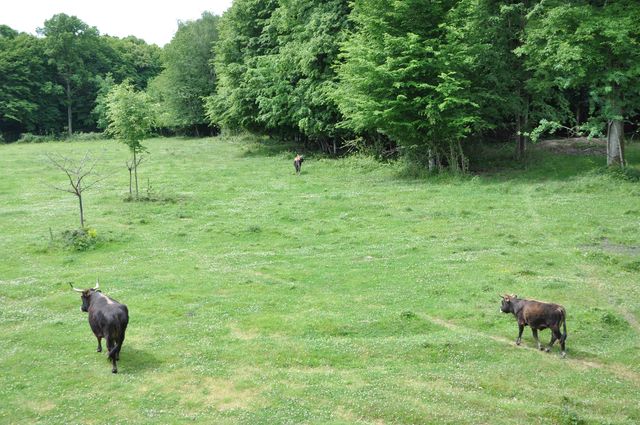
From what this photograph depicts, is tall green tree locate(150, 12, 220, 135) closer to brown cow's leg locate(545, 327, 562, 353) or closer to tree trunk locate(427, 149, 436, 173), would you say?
tree trunk locate(427, 149, 436, 173)

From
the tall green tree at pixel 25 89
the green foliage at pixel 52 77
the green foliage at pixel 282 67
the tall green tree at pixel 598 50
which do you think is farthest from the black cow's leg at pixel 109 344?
the tall green tree at pixel 25 89

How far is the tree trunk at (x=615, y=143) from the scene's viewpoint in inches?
1503

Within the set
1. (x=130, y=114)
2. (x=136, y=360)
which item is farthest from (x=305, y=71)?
(x=136, y=360)

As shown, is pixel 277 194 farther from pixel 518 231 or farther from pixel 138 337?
pixel 138 337

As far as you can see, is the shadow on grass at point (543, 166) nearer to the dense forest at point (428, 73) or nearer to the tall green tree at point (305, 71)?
the dense forest at point (428, 73)

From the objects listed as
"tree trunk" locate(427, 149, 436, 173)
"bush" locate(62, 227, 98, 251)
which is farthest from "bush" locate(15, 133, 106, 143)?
"bush" locate(62, 227, 98, 251)

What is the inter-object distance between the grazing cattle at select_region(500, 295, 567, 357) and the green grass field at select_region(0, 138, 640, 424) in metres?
0.50

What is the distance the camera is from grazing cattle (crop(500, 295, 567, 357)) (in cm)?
1602

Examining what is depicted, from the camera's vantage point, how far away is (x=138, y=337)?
18141 mm

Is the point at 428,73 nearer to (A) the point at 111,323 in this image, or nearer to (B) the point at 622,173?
(B) the point at 622,173

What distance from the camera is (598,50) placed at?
3656cm

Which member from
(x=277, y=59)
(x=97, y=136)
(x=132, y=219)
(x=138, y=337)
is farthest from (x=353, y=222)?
(x=97, y=136)

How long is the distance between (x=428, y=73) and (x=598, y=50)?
10768mm

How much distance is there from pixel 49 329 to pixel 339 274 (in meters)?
10.6
